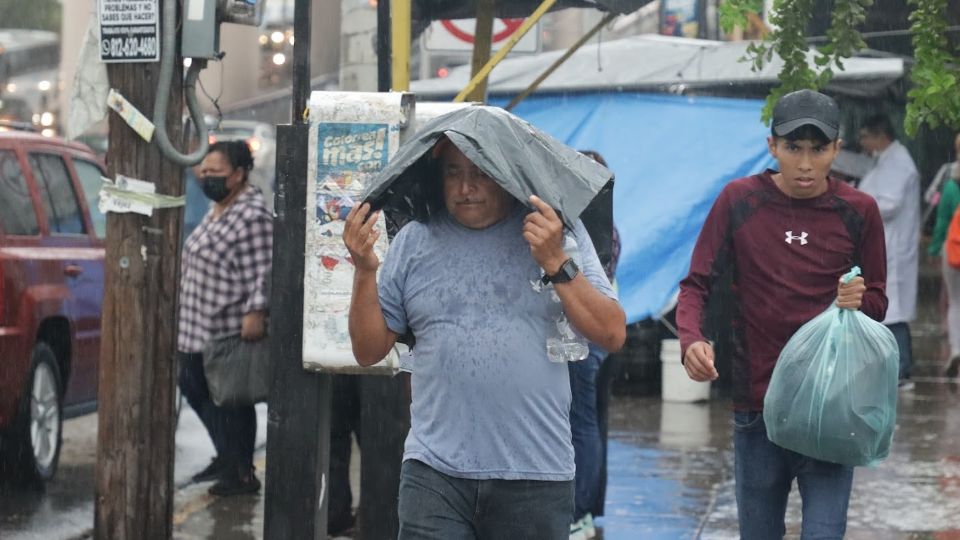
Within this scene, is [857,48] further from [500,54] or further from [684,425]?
[684,425]

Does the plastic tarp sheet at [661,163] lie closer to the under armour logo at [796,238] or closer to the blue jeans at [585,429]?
the blue jeans at [585,429]

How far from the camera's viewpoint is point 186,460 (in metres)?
10.0

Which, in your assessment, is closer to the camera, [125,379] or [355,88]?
[125,379]

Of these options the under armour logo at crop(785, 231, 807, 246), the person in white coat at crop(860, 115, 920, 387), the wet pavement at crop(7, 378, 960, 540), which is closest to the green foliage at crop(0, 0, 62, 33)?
the person in white coat at crop(860, 115, 920, 387)

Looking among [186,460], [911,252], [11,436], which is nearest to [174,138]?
[11,436]

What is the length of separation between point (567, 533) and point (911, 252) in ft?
27.6

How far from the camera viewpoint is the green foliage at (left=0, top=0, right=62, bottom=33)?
67.0 meters

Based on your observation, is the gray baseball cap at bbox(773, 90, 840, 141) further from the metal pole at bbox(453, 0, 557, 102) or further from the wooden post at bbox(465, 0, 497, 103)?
the wooden post at bbox(465, 0, 497, 103)

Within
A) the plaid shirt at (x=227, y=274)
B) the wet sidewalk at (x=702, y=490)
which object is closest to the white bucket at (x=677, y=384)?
the wet sidewalk at (x=702, y=490)

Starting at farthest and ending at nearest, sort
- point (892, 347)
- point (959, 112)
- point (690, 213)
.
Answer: point (690, 213), point (959, 112), point (892, 347)

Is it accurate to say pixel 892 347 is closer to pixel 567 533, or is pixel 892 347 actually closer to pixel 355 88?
pixel 567 533

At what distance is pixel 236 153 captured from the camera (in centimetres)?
870

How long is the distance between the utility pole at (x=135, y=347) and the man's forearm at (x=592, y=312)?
304 cm

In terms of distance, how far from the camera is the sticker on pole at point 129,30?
21.2ft
